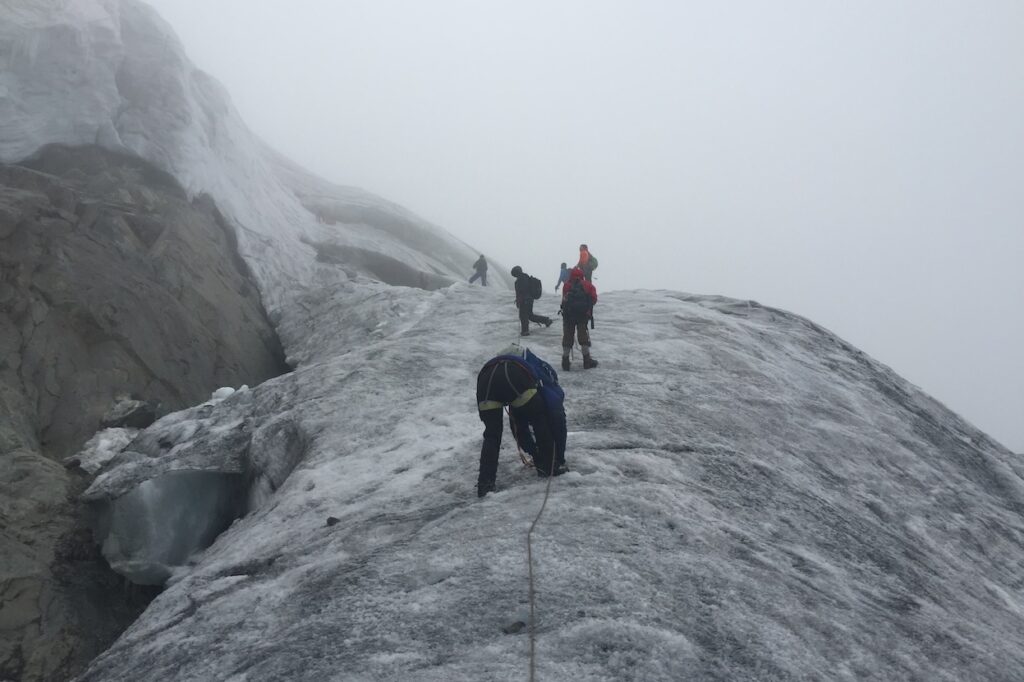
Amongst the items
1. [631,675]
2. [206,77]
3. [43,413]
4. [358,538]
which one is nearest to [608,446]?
[358,538]

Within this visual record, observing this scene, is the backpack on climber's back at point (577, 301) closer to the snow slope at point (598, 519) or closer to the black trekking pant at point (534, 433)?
the snow slope at point (598, 519)

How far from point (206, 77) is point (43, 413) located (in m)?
19.7

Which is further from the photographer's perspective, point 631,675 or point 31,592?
point 31,592

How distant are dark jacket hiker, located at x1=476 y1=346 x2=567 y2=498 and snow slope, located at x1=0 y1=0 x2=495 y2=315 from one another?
1613cm

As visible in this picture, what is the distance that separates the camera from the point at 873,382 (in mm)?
15797

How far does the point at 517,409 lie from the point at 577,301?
4365 mm

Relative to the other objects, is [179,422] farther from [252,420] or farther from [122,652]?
[122,652]

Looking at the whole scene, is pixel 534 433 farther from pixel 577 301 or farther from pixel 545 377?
pixel 577 301

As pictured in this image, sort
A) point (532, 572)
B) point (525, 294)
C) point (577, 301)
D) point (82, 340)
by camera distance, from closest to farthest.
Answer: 1. point (532, 572)
2. point (577, 301)
3. point (525, 294)
4. point (82, 340)

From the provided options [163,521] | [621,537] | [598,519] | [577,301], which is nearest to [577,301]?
[577,301]

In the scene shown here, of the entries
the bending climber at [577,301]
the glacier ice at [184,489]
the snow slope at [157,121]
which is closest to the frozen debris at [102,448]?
the glacier ice at [184,489]

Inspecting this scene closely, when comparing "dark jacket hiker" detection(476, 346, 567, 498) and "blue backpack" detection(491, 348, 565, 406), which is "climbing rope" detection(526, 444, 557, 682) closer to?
"dark jacket hiker" detection(476, 346, 567, 498)

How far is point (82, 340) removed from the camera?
16812 mm

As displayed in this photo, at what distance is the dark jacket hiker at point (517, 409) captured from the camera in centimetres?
870
